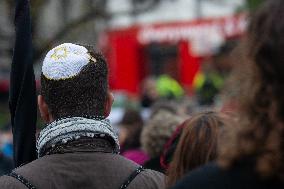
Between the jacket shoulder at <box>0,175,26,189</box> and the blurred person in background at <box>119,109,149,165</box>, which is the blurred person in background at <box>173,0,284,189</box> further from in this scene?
the blurred person in background at <box>119,109,149,165</box>

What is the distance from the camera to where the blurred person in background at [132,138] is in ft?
18.6

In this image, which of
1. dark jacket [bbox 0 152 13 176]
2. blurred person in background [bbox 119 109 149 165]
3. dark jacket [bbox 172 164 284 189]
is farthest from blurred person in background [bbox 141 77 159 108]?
dark jacket [bbox 172 164 284 189]

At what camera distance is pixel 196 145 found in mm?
2789

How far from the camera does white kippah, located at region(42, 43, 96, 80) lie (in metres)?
2.88

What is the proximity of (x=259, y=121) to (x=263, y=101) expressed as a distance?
0.16 feet

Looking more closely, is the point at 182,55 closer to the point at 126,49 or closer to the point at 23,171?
the point at 126,49

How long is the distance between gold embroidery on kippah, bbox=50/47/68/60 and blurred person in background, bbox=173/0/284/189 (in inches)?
45.1

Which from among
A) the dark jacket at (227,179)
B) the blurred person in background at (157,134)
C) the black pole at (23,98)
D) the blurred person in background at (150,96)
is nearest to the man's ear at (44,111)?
the black pole at (23,98)

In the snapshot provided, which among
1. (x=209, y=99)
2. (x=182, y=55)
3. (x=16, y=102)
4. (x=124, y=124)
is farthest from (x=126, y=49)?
(x=16, y=102)

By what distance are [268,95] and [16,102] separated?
1.46 m

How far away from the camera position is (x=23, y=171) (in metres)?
2.74

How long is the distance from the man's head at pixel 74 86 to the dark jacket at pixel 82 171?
0.43ft

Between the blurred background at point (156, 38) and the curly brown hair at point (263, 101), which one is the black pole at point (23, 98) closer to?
the curly brown hair at point (263, 101)

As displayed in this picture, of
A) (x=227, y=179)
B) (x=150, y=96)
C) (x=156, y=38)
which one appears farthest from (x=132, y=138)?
(x=156, y=38)
